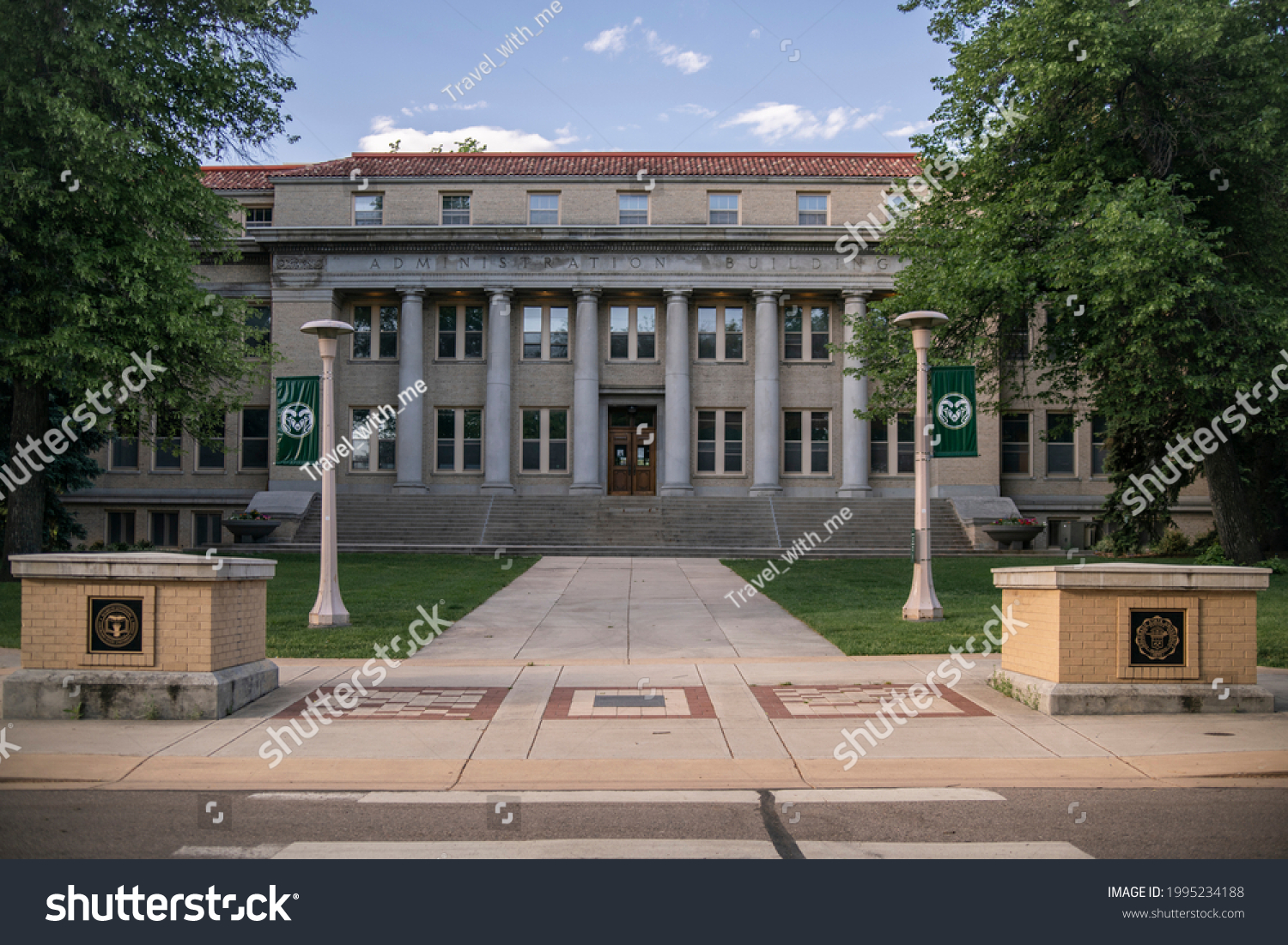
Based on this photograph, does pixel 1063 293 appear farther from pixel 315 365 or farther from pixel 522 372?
pixel 315 365

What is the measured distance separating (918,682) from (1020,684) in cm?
115

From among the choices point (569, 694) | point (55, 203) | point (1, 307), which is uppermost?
point (55, 203)

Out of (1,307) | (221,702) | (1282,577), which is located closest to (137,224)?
(1,307)

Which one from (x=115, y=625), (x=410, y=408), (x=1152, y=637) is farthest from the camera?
(x=410, y=408)

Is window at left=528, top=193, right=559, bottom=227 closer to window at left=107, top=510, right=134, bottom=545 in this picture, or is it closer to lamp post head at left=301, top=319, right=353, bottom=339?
window at left=107, top=510, right=134, bottom=545

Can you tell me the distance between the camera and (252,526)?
3127cm

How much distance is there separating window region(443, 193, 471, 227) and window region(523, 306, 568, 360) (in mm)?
4680

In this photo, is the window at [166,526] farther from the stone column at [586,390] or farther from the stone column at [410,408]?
the stone column at [586,390]

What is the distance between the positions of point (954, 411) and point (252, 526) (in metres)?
24.5

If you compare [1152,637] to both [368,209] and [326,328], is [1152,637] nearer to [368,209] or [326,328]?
[326,328]

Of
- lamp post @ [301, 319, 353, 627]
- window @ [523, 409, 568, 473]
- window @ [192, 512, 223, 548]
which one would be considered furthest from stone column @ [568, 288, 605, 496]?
lamp post @ [301, 319, 353, 627]

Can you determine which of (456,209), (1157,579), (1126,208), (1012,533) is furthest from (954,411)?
(456,209)

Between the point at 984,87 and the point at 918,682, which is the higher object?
the point at 984,87

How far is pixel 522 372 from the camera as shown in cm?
3866
